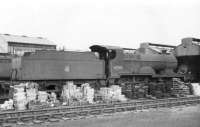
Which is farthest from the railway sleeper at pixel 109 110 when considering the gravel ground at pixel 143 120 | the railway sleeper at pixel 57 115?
the railway sleeper at pixel 57 115

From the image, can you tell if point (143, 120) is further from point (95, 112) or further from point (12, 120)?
point (12, 120)

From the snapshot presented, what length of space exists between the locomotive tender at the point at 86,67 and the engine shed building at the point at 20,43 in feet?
65.1

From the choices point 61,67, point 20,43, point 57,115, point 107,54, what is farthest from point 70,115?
point 20,43

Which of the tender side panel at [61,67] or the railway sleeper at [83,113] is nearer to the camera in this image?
the railway sleeper at [83,113]

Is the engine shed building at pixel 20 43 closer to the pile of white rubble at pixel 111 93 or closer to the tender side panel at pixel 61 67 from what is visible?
the tender side panel at pixel 61 67

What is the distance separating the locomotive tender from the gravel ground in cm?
412

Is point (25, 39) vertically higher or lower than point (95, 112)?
higher

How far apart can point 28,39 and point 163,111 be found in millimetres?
31018

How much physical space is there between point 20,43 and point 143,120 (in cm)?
3060

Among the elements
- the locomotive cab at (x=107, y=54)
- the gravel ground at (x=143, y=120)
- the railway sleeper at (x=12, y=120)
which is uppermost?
the locomotive cab at (x=107, y=54)

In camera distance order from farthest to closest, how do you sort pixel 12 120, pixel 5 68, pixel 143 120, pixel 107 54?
pixel 5 68
pixel 107 54
pixel 143 120
pixel 12 120

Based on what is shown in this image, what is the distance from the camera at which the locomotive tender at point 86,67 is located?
44.6 ft

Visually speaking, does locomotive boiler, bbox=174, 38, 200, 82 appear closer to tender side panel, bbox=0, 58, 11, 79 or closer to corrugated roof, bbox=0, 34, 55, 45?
tender side panel, bbox=0, 58, 11, 79

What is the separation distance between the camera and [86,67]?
1491cm
